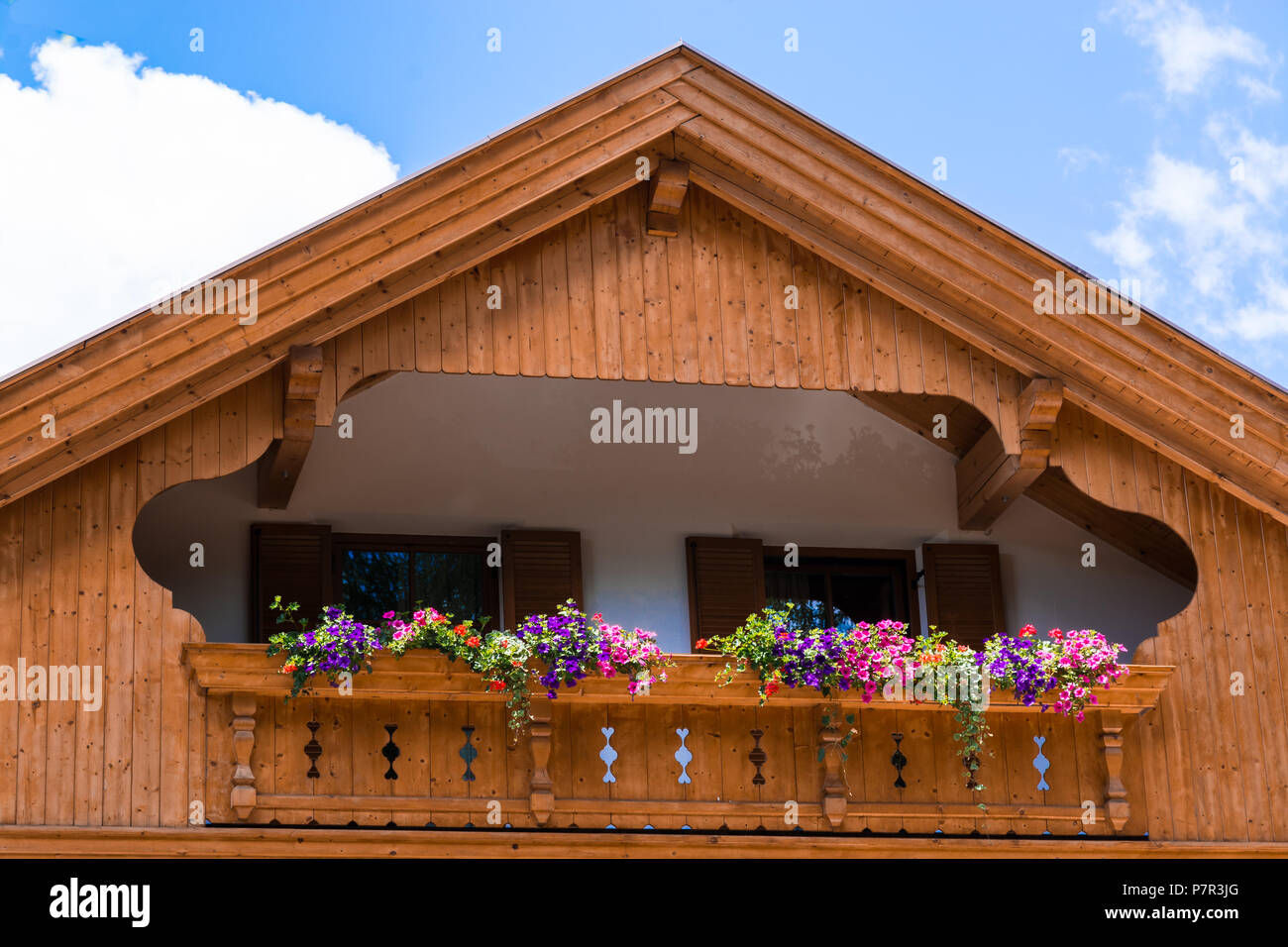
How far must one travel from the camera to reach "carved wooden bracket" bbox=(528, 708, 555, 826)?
11.6m

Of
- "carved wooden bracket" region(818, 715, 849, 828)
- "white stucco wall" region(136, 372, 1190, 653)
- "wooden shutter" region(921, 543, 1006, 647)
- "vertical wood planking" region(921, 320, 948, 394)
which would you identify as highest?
"vertical wood planking" region(921, 320, 948, 394)

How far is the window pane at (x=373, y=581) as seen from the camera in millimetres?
13758

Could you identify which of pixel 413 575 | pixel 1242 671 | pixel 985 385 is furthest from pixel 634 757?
pixel 1242 671

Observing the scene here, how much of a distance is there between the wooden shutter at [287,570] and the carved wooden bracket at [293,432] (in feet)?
0.82

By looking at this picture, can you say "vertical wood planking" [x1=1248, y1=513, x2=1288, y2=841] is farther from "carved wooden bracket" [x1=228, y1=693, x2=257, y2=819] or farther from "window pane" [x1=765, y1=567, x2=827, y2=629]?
"carved wooden bracket" [x1=228, y1=693, x2=257, y2=819]

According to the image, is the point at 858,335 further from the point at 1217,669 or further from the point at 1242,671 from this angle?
the point at 1242,671

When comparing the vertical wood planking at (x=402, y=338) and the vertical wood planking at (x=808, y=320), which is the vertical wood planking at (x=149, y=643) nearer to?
the vertical wood planking at (x=402, y=338)

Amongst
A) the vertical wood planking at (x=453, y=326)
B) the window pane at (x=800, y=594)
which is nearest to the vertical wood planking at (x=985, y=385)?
the window pane at (x=800, y=594)

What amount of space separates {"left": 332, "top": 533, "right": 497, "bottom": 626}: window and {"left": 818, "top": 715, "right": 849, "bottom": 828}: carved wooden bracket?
2995mm

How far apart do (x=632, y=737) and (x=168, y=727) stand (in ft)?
9.45

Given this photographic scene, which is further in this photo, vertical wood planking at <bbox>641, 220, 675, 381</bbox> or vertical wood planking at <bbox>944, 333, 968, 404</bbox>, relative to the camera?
Result: vertical wood planking at <bbox>944, 333, 968, 404</bbox>

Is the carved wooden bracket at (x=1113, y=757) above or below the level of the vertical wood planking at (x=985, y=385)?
below

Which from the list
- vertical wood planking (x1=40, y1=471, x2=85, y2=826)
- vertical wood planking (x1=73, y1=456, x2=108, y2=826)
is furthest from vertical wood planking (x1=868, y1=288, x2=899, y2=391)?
vertical wood planking (x1=40, y1=471, x2=85, y2=826)
